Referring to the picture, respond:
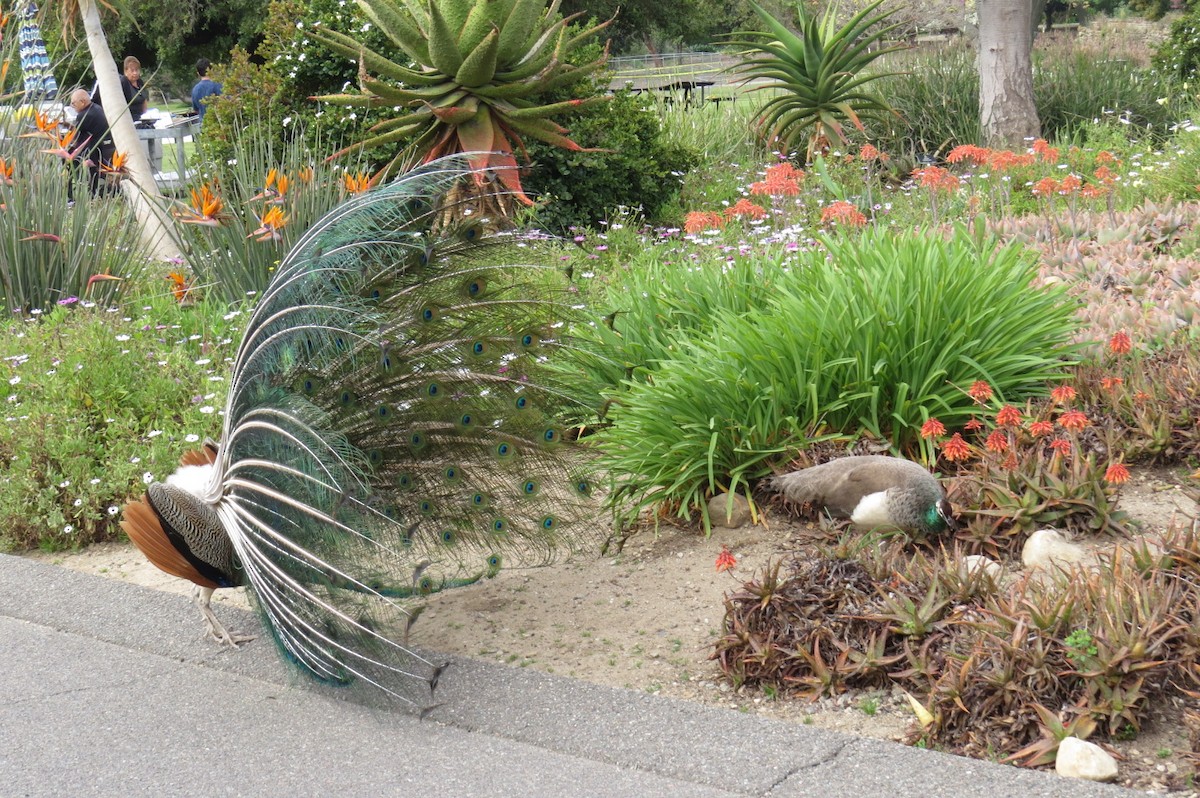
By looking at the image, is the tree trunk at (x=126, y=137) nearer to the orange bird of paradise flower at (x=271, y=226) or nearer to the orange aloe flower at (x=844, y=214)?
the orange bird of paradise flower at (x=271, y=226)

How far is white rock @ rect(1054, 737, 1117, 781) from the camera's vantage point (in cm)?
318

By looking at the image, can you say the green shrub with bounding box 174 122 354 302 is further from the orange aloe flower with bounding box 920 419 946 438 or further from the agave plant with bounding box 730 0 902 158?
the agave plant with bounding box 730 0 902 158

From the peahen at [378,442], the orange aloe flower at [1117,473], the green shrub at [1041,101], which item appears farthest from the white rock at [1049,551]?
the green shrub at [1041,101]

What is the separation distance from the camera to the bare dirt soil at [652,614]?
3867 mm

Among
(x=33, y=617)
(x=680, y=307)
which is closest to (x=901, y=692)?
(x=680, y=307)

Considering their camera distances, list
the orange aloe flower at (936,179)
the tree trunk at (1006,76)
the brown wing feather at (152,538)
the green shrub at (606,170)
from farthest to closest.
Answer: the tree trunk at (1006,76) < the green shrub at (606,170) < the orange aloe flower at (936,179) < the brown wing feather at (152,538)

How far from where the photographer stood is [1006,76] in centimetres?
1320

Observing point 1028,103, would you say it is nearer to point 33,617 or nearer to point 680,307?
point 680,307

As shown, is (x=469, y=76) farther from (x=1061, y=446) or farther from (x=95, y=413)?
(x=1061, y=446)

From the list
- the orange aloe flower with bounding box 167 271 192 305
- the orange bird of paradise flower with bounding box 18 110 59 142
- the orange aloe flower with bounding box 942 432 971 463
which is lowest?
the orange aloe flower with bounding box 942 432 971 463

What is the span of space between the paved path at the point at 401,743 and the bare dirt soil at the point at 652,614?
224mm

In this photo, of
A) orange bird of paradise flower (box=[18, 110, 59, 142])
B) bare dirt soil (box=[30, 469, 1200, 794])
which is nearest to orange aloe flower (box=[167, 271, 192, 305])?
orange bird of paradise flower (box=[18, 110, 59, 142])

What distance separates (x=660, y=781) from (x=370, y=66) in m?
6.42

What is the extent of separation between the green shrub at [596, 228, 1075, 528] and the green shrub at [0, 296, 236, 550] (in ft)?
7.83
